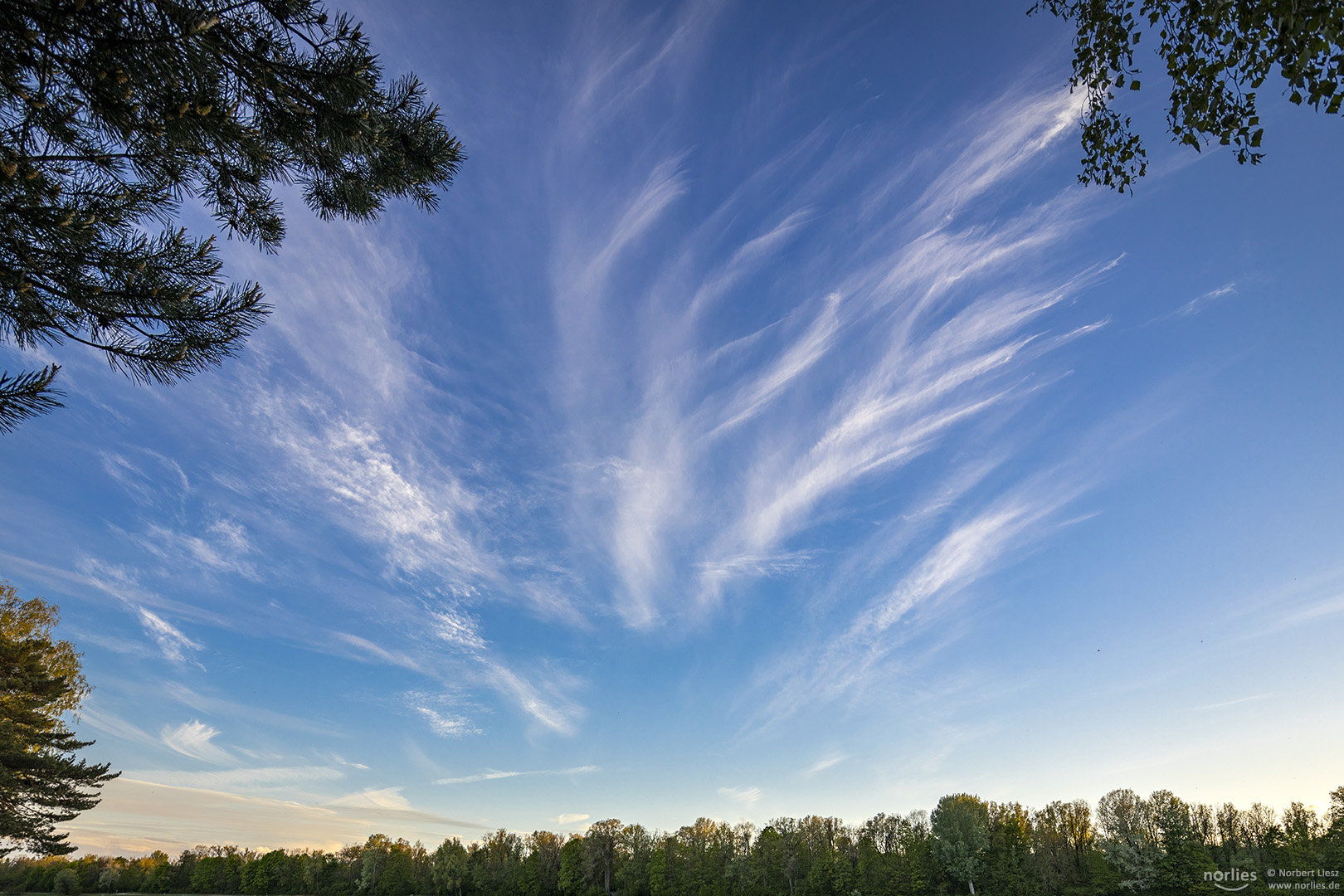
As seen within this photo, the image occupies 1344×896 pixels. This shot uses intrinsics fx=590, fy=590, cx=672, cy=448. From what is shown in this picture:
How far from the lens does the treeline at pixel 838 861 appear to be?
5378 cm

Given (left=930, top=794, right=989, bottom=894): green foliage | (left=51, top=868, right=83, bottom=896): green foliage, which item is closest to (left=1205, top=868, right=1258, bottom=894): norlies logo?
(left=930, top=794, right=989, bottom=894): green foliage

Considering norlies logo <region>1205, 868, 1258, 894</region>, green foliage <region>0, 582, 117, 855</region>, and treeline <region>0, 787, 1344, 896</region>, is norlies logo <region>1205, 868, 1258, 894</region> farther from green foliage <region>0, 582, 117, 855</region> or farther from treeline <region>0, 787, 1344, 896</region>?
green foliage <region>0, 582, 117, 855</region>

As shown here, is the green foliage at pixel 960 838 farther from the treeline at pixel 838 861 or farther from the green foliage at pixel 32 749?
the green foliage at pixel 32 749

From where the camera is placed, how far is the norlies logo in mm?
50250

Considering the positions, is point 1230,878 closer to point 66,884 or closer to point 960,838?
point 960,838

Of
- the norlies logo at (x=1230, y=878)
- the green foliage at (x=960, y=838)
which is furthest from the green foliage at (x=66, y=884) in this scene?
the norlies logo at (x=1230, y=878)

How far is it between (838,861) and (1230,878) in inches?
1408

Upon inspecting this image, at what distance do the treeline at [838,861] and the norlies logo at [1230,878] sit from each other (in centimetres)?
12

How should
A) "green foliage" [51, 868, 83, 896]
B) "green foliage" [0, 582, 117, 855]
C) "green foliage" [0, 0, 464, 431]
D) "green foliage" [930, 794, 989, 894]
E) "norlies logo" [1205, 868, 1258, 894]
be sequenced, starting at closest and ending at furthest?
"green foliage" [0, 0, 464, 431]
"green foliage" [0, 582, 117, 855]
"norlies logo" [1205, 868, 1258, 894]
"green foliage" [930, 794, 989, 894]
"green foliage" [51, 868, 83, 896]

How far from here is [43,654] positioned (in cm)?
2559

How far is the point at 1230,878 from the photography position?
5172 cm

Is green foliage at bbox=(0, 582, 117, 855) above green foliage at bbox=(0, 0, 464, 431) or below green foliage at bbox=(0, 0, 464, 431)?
below

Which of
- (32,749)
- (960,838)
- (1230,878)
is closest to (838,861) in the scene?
(960,838)

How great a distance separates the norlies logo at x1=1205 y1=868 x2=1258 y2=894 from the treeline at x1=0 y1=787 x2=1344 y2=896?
4.7 inches
